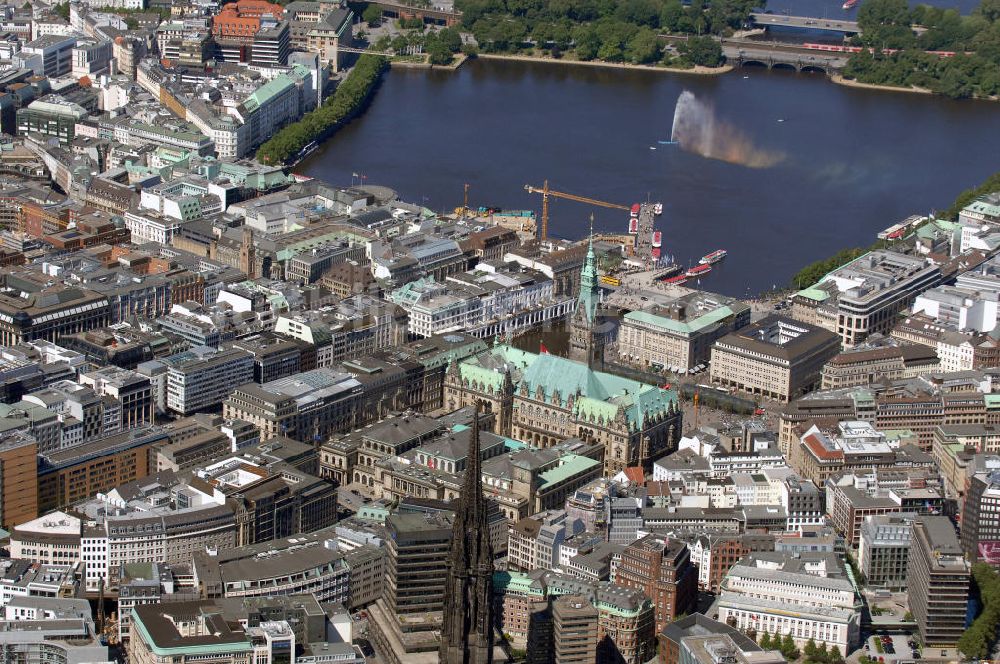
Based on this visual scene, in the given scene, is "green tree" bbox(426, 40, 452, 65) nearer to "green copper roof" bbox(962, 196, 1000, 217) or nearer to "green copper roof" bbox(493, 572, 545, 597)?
"green copper roof" bbox(962, 196, 1000, 217)

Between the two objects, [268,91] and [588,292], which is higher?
[268,91]

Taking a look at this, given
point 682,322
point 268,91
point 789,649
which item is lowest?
point 789,649

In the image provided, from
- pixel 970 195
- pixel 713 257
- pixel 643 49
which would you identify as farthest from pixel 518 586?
pixel 643 49

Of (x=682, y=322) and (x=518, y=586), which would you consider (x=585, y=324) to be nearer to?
(x=682, y=322)

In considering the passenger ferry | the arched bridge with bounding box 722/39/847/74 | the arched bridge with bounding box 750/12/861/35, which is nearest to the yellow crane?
the passenger ferry

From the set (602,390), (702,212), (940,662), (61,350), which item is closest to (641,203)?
(702,212)

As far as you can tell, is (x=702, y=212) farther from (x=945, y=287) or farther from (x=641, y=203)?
(x=945, y=287)
